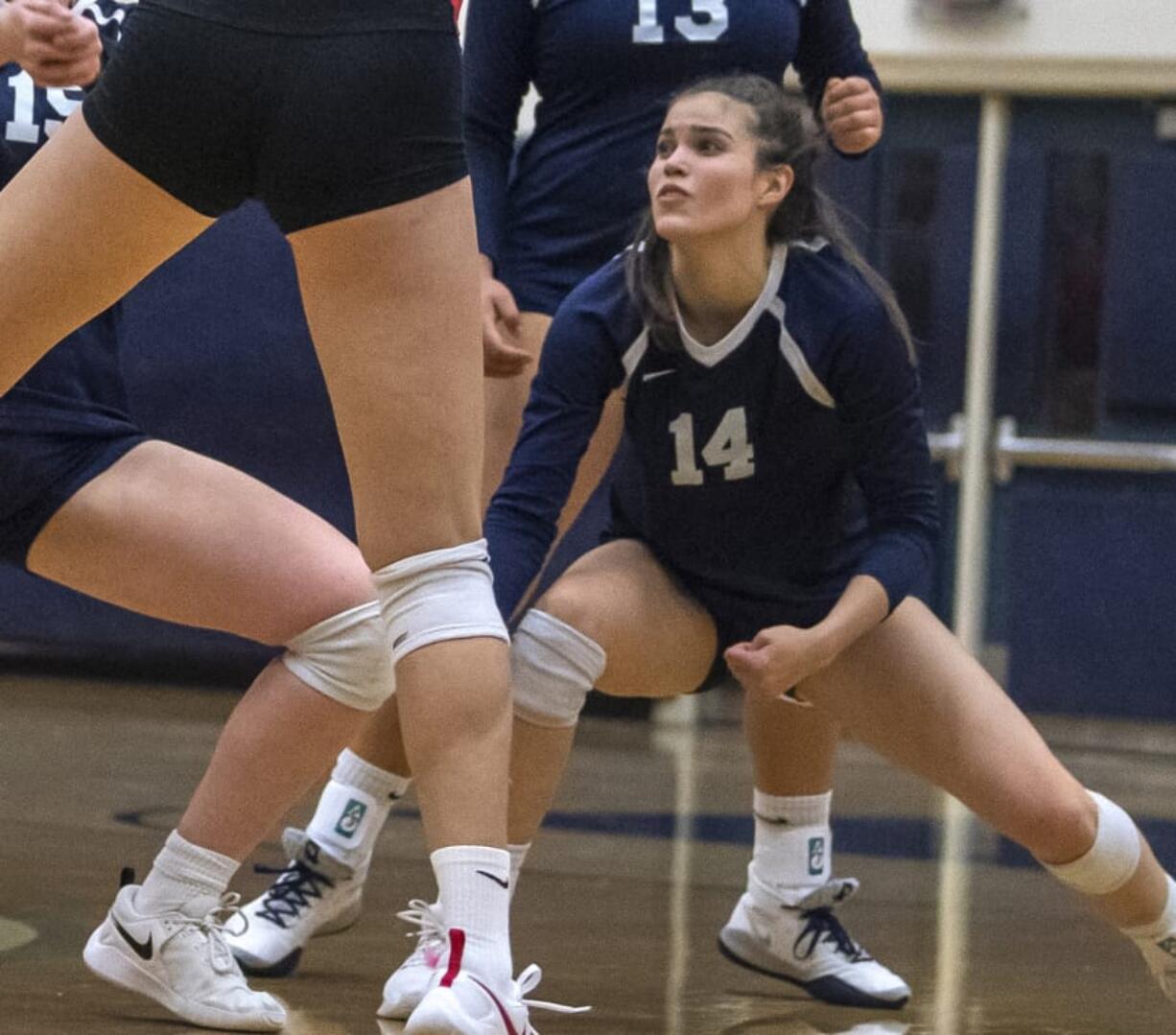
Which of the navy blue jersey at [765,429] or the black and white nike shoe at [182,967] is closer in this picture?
the black and white nike shoe at [182,967]

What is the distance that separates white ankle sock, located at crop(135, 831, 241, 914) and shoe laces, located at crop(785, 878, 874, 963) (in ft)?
2.79

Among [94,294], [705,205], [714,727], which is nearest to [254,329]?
[714,727]

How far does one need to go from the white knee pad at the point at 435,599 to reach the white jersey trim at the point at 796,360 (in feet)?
2.50

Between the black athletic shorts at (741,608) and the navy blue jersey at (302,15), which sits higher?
the navy blue jersey at (302,15)

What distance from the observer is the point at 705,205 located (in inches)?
105

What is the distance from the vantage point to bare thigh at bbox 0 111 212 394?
77.7 inches

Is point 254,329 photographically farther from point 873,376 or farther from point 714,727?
point 873,376

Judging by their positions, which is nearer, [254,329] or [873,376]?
[873,376]

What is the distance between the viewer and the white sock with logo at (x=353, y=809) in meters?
2.79

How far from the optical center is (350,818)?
2791 millimetres

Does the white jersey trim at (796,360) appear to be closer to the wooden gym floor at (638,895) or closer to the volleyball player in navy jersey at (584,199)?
the volleyball player in navy jersey at (584,199)

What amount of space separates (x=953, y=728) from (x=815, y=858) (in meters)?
0.39

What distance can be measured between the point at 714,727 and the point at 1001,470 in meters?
1.25

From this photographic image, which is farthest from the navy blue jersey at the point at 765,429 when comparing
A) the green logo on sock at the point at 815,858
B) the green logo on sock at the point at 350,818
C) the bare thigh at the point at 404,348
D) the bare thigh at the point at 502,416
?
the bare thigh at the point at 404,348
